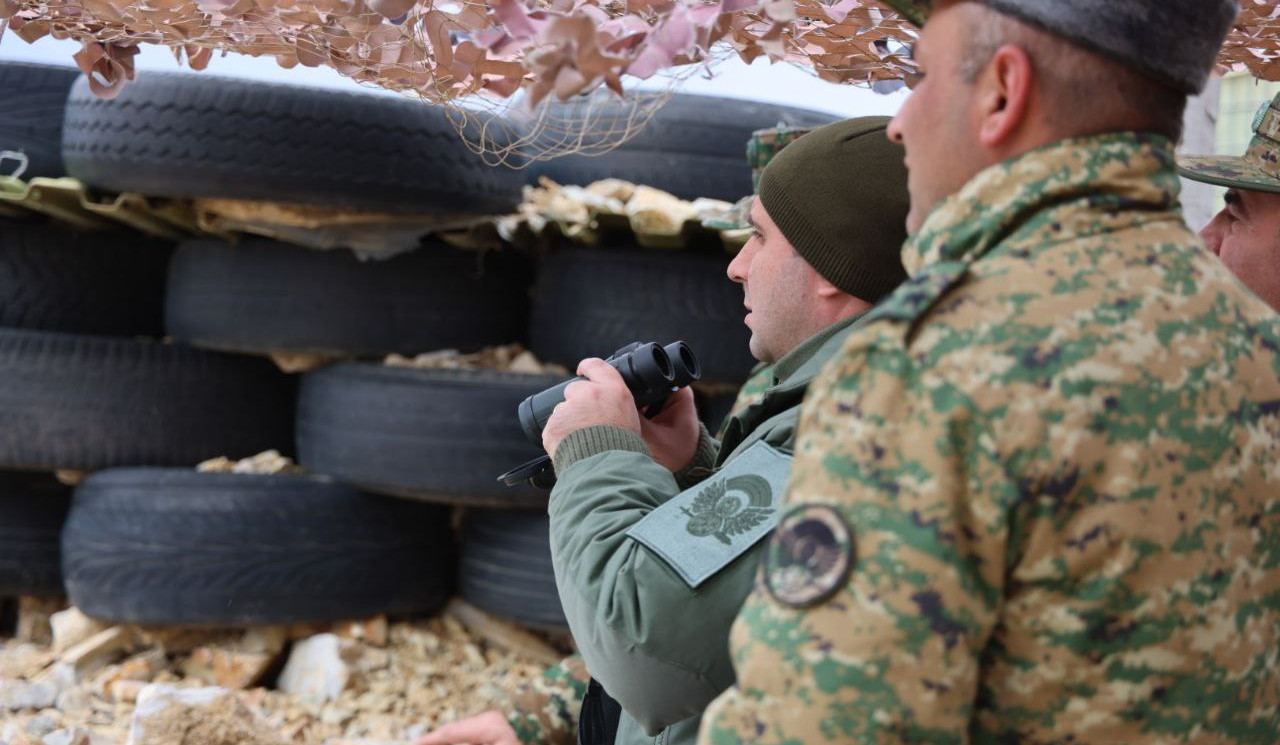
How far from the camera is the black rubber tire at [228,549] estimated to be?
351 centimetres

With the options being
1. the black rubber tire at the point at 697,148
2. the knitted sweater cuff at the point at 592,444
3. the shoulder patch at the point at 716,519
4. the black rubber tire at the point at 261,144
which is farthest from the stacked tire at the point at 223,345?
the shoulder patch at the point at 716,519

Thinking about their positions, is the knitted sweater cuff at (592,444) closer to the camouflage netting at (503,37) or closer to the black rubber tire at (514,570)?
the camouflage netting at (503,37)

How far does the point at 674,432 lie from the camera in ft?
6.19

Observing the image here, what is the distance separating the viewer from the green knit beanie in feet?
5.43

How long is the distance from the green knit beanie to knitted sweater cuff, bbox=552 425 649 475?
0.35 m

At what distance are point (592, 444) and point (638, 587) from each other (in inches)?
9.6

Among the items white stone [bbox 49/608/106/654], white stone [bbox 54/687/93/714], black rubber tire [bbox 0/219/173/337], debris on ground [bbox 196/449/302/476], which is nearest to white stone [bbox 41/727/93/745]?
white stone [bbox 54/687/93/714]

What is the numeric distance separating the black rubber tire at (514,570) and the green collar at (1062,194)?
2.70 m

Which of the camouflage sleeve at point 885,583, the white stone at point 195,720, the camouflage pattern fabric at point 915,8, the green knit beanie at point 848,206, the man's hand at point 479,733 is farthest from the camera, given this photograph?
the white stone at point 195,720

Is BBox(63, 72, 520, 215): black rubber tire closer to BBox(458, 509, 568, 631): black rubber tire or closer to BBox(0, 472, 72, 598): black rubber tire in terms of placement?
BBox(458, 509, 568, 631): black rubber tire

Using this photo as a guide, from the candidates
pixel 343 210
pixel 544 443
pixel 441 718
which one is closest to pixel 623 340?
pixel 343 210

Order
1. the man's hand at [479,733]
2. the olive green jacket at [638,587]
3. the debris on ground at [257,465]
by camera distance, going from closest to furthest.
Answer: the olive green jacket at [638,587] < the man's hand at [479,733] < the debris on ground at [257,465]

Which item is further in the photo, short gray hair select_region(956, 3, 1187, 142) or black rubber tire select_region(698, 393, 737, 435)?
black rubber tire select_region(698, 393, 737, 435)

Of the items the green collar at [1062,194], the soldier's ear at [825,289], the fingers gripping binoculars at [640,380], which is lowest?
the fingers gripping binoculars at [640,380]
